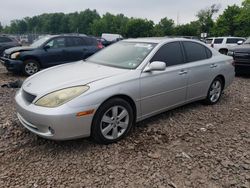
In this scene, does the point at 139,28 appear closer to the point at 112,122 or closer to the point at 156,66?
the point at 156,66

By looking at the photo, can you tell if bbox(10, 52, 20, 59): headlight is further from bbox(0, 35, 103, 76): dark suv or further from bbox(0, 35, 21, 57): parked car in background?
bbox(0, 35, 21, 57): parked car in background

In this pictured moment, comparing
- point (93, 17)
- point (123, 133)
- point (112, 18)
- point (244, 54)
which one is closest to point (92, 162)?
point (123, 133)

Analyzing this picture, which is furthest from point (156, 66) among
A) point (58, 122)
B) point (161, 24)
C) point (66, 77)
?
point (161, 24)

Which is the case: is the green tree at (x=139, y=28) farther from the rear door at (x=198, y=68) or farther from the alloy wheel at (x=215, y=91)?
the rear door at (x=198, y=68)

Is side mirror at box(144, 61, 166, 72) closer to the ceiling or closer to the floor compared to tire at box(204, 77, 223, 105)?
closer to the ceiling

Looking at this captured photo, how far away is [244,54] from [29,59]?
7398mm

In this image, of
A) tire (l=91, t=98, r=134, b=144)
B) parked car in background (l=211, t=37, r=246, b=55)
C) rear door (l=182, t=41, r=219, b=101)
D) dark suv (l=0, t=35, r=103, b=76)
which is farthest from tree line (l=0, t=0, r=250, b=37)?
tire (l=91, t=98, r=134, b=144)

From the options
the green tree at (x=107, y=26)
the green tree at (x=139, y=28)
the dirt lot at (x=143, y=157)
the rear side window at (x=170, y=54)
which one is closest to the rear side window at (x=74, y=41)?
the dirt lot at (x=143, y=157)

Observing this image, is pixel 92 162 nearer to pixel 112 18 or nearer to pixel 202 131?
pixel 202 131

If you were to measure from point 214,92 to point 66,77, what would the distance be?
131 inches

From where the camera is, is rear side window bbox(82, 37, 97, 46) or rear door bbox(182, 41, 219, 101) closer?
rear door bbox(182, 41, 219, 101)

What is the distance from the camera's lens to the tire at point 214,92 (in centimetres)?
544

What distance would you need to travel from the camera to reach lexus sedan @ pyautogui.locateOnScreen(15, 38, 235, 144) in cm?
321

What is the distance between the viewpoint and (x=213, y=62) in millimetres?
5332
